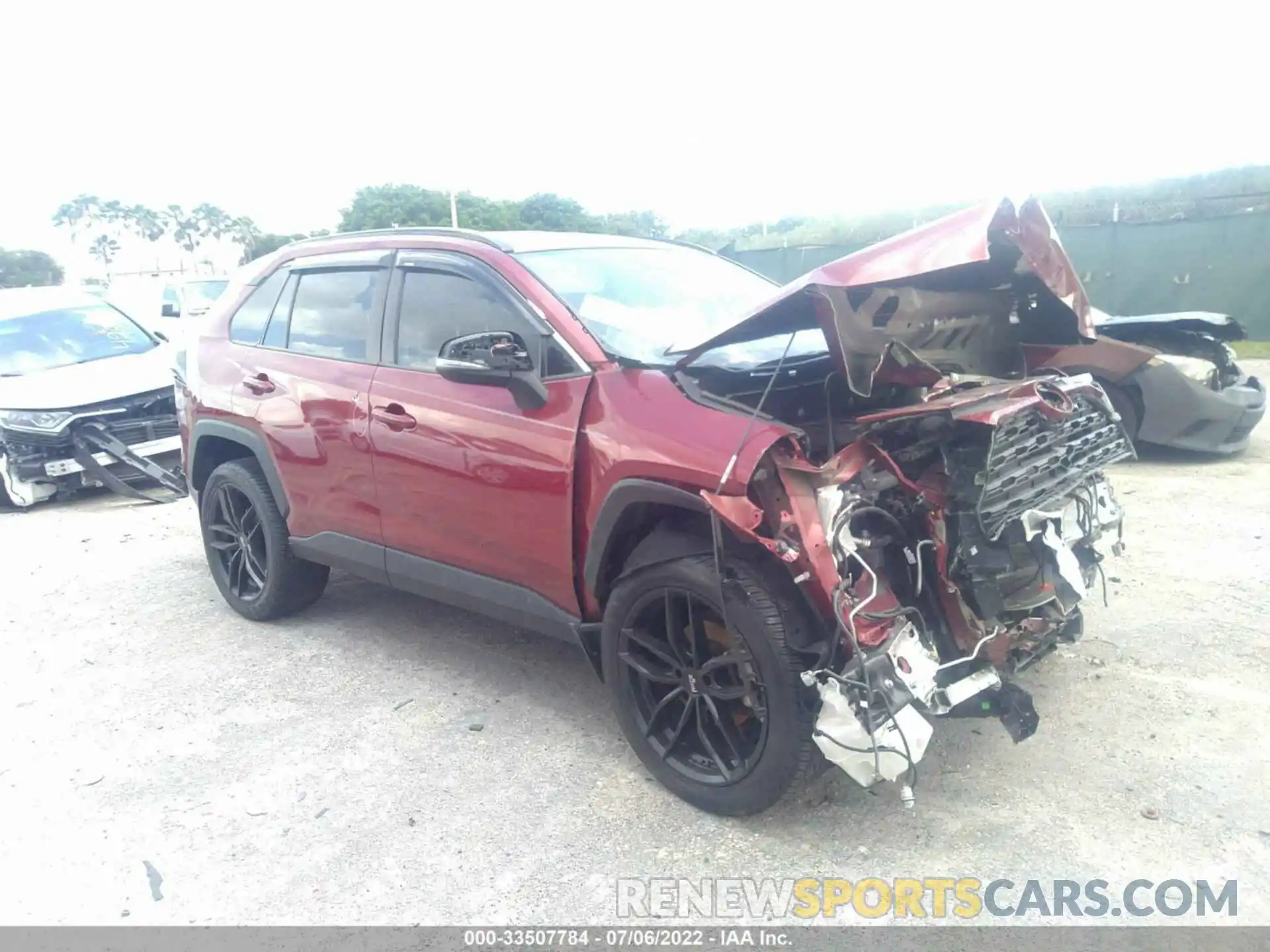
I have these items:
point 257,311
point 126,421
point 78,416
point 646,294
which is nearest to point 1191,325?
point 646,294

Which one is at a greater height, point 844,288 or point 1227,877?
point 844,288

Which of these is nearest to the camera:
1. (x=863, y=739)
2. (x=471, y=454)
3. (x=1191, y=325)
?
(x=863, y=739)

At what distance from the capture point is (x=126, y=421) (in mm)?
8289

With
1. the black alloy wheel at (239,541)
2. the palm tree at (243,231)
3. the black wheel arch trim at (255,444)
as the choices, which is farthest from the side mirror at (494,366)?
the palm tree at (243,231)

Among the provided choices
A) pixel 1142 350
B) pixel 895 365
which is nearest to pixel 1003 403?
pixel 895 365

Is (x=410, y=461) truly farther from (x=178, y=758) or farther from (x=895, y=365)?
(x=895, y=365)

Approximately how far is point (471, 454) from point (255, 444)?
5.53ft

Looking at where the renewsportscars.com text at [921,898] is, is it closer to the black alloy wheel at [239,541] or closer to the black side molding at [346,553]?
the black side molding at [346,553]

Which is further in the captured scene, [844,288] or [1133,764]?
[1133,764]

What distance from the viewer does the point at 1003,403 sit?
9.82 feet

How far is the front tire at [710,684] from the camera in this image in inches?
116

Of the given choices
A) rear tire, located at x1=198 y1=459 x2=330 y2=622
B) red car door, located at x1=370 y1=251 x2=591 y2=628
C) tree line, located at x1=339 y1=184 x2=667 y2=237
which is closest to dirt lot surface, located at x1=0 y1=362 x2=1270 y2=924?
rear tire, located at x1=198 y1=459 x2=330 y2=622

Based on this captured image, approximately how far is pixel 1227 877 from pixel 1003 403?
151cm

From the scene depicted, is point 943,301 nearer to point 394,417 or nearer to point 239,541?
point 394,417
